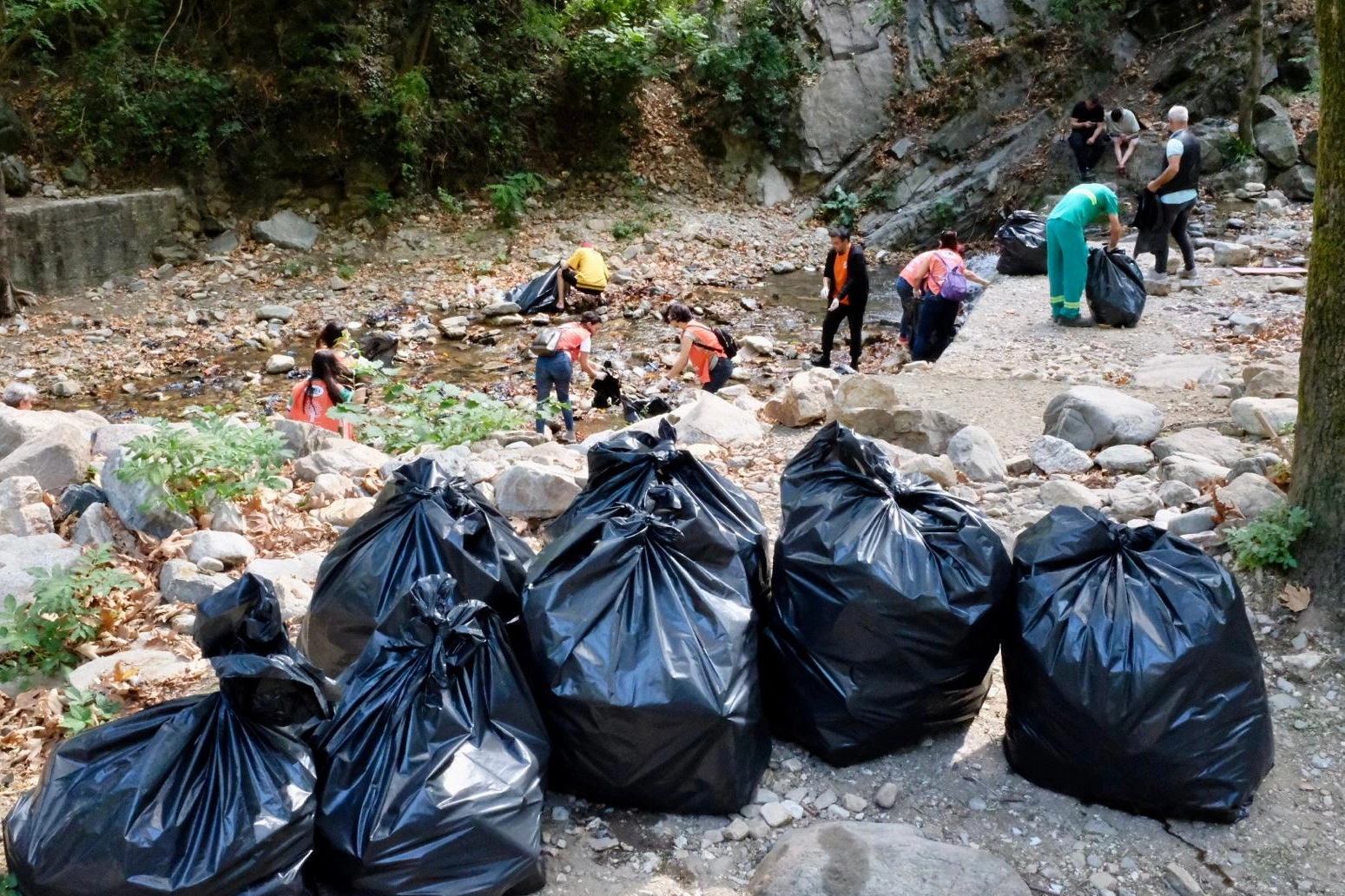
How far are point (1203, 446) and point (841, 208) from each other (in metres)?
11.8

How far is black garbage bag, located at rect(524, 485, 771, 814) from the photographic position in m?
2.51

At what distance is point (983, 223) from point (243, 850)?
13.9 metres

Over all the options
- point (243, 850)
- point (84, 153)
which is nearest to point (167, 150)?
point (84, 153)

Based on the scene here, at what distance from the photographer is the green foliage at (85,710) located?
2916 millimetres

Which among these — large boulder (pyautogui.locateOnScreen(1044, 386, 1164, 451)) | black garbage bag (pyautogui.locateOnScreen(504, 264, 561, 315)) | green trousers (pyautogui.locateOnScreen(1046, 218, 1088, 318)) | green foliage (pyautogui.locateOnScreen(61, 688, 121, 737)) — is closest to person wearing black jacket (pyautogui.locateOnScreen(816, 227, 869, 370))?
green trousers (pyautogui.locateOnScreen(1046, 218, 1088, 318))

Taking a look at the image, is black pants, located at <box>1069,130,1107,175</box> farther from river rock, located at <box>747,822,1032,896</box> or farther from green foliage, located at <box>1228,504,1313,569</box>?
river rock, located at <box>747,822,1032,896</box>

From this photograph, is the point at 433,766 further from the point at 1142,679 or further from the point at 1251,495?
the point at 1251,495

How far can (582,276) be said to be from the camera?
11.7 meters

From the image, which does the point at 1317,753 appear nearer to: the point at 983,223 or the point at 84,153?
the point at 983,223

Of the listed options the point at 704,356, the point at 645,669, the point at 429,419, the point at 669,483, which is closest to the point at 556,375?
the point at 704,356

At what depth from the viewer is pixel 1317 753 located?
287cm

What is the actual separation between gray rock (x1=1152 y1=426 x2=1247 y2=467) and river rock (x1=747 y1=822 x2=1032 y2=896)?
2.86 meters

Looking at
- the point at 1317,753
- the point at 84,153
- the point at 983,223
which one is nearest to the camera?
the point at 1317,753

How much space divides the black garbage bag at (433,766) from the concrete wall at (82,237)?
11.3 metres
